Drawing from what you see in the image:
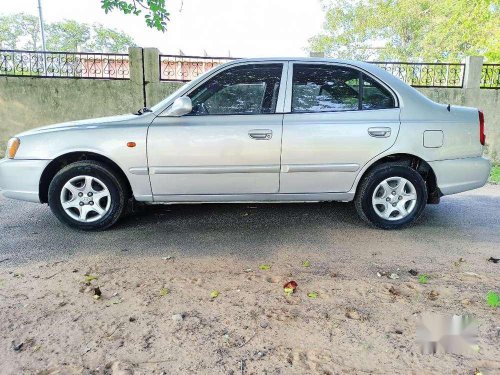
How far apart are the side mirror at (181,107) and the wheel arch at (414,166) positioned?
1.83m

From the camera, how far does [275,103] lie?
3.96 metres

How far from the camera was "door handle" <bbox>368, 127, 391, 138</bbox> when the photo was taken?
394 centimetres

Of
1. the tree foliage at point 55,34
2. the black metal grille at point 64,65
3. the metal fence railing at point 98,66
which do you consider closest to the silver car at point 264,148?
the metal fence railing at point 98,66

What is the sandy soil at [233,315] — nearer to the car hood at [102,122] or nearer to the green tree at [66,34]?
the car hood at [102,122]

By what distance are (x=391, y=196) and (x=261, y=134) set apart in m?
1.49

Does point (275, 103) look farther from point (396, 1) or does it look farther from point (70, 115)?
point (396, 1)

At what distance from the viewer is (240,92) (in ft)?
13.1

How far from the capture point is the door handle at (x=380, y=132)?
3.94 metres

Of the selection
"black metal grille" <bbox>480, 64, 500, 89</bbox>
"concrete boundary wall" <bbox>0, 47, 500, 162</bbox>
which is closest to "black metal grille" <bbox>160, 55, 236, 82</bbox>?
"concrete boundary wall" <bbox>0, 47, 500, 162</bbox>

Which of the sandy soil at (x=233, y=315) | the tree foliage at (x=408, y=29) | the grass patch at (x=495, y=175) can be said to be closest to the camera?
the sandy soil at (x=233, y=315)

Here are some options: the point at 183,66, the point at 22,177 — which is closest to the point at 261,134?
the point at 22,177

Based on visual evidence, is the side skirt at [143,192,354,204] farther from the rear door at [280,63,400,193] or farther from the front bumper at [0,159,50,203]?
the front bumper at [0,159,50,203]

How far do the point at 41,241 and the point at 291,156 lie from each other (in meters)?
2.55

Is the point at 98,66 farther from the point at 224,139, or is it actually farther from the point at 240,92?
the point at 224,139
